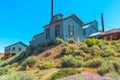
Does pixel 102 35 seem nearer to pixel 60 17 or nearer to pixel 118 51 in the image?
pixel 60 17

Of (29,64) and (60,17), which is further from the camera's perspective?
(60,17)

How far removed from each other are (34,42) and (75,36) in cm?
1262

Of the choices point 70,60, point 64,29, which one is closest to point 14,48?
point 64,29

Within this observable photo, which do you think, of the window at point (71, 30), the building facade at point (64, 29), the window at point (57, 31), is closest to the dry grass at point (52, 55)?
the building facade at point (64, 29)

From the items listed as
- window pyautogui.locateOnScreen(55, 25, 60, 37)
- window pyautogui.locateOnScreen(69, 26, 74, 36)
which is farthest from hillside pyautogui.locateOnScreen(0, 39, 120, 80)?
window pyautogui.locateOnScreen(69, 26, 74, 36)

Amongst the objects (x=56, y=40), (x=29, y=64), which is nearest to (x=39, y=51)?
(x=56, y=40)

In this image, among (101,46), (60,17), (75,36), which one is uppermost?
(60,17)

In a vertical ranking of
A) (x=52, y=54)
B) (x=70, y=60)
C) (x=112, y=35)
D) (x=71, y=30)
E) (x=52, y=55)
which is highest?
(x=71, y=30)

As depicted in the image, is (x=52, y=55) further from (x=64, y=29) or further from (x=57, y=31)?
(x=57, y=31)

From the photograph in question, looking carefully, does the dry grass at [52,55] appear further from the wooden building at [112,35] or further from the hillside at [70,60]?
the wooden building at [112,35]

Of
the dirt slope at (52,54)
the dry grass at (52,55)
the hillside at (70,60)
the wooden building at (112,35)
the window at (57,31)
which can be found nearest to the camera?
the hillside at (70,60)

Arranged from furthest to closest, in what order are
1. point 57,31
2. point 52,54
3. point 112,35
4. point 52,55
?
point 112,35, point 57,31, point 52,54, point 52,55

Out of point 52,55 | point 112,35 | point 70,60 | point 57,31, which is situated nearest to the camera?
point 70,60

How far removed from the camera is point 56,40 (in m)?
38.8
